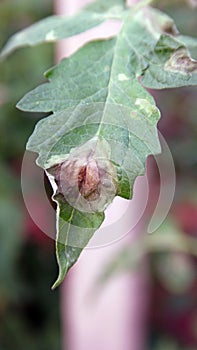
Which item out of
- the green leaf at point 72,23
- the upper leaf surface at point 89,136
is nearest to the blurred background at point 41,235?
the green leaf at point 72,23

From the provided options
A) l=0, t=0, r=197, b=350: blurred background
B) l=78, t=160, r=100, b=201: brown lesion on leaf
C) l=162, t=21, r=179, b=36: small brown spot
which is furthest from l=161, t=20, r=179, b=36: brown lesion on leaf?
l=0, t=0, r=197, b=350: blurred background

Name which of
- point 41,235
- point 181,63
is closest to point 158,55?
point 181,63

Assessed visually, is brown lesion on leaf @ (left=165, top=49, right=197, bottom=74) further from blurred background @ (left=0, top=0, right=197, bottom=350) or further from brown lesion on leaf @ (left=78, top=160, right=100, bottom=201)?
blurred background @ (left=0, top=0, right=197, bottom=350)

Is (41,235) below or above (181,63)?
below

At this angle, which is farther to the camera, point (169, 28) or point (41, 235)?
point (41, 235)

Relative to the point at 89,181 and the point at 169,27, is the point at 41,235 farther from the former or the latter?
the point at 89,181
